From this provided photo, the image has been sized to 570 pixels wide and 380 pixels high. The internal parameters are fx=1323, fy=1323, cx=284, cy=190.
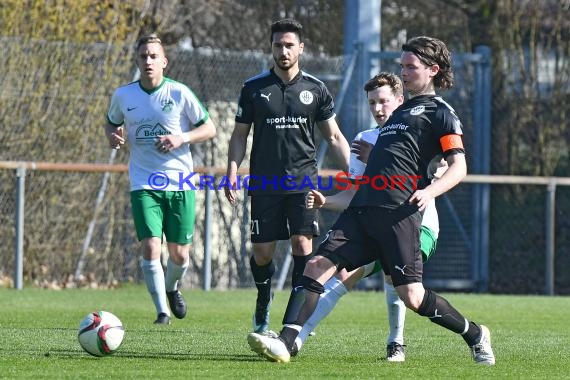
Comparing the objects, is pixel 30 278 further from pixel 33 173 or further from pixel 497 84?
pixel 497 84

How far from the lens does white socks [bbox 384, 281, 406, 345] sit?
7.70 metres

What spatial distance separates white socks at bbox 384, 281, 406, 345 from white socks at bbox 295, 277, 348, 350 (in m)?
0.37

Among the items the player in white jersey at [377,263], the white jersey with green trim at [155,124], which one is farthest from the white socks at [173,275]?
the player in white jersey at [377,263]

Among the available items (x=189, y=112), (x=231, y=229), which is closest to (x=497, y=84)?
(x=231, y=229)

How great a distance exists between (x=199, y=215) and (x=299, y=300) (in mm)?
8669

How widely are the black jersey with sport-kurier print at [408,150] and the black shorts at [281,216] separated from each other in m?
1.78

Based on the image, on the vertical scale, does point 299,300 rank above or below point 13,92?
below

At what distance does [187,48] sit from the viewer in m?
16.2

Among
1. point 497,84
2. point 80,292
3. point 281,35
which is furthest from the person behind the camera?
point 497,84

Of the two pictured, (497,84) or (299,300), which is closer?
(299,300)

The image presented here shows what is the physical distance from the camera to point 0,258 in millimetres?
14922

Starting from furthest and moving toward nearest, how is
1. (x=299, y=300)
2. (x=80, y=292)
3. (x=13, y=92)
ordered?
(x=13, y=92) < (x=80, y=292) < (x=299, y=300)

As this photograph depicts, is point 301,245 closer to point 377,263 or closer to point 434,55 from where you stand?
point 377,263

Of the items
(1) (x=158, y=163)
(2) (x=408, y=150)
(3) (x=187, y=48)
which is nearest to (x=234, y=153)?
(1) (x=158, y=163)
